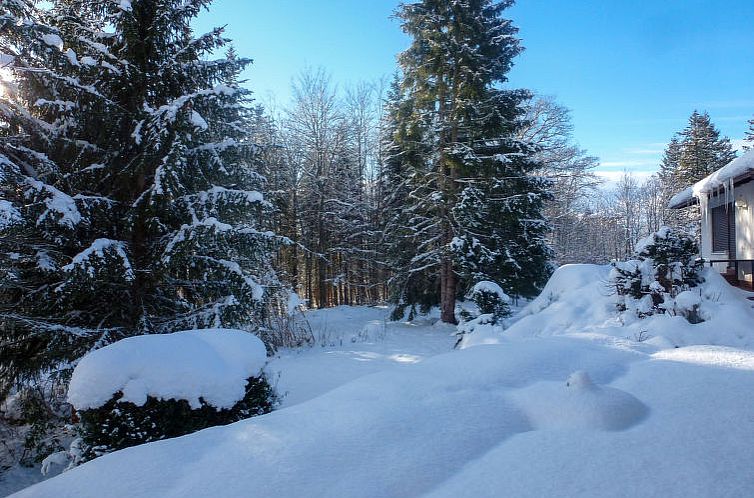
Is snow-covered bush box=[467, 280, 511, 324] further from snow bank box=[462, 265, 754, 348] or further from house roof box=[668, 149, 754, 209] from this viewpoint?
house roof box=[668, 149, 754, 209]

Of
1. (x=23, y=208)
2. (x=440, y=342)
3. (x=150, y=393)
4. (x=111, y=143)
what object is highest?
(x=111, y=143)

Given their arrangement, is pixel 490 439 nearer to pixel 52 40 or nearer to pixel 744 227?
pixel 52 40

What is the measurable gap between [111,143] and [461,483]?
8343mm

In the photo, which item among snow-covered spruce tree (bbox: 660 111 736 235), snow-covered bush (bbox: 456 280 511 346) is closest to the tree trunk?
snow-covered bush (bbox: 456 280 511 346)

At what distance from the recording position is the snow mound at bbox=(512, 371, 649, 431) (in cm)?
255

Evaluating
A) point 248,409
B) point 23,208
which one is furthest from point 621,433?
point 23,208

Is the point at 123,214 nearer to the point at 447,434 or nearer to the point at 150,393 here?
the point at 150,393

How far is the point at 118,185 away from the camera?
7891mm

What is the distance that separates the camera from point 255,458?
2371 mm

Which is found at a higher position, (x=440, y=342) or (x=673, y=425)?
(x=673, y=425)

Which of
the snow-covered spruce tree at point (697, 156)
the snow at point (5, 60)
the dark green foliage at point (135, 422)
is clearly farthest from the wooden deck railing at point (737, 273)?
the snow-covered spruce tree at point (697, 156)

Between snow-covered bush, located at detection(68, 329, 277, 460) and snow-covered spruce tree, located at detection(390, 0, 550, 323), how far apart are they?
9991mm

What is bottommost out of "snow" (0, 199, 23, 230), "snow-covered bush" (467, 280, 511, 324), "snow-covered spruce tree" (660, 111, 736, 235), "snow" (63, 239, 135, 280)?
"snow-covered bush" (467, 280, 511, 324)

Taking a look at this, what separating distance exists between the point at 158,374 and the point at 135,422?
1.43ft
